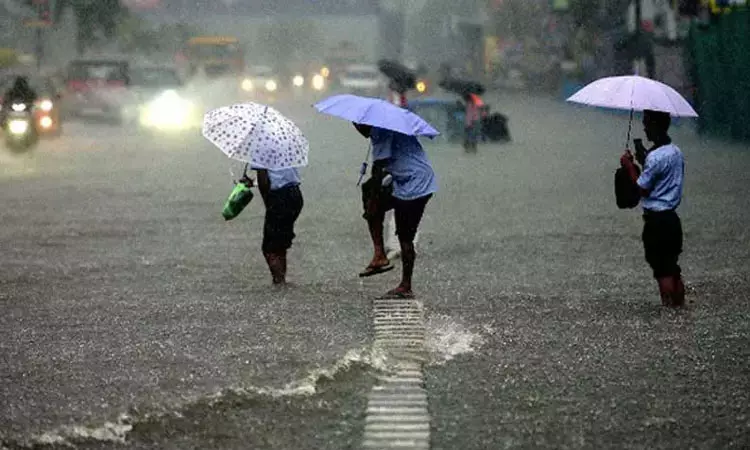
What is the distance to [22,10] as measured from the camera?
5722 cm

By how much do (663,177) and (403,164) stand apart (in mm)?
1785

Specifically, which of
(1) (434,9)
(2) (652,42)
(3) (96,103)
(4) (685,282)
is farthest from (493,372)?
(1) (434,9)

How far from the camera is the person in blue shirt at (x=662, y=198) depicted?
9625 mm

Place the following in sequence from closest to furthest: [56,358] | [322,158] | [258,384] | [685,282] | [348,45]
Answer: [258,384]
[56,358]
[685,282]
[322,158]
[348,45]

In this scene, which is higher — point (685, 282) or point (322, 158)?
point (685, 282)

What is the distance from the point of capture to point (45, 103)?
1165 inches

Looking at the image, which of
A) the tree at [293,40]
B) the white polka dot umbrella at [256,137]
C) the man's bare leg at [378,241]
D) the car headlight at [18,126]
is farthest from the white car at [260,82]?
the man's bare leg at [378,241]

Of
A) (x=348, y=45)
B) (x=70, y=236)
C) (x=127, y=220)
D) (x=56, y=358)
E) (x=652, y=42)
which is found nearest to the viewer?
(x=56, y=358)

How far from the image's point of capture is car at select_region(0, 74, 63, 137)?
2928cm

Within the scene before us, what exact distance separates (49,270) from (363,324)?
3.66 m

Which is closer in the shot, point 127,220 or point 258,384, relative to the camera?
point 258,384

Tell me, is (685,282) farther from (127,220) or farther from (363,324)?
(127,220)

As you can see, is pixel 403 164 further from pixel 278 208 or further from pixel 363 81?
pixel 363 81

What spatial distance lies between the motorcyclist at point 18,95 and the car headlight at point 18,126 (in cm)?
23
